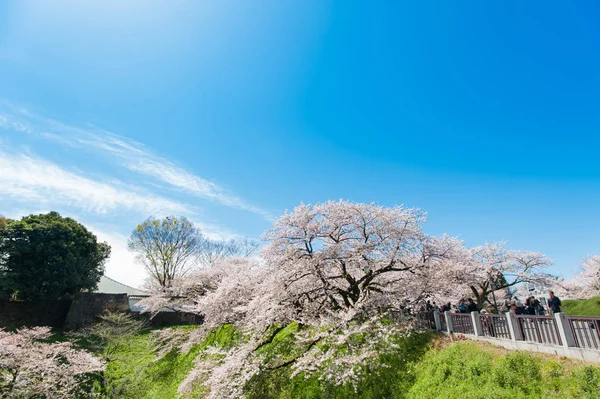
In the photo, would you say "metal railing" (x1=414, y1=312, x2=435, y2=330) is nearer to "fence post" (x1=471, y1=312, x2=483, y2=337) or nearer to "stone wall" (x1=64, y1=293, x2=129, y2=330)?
"fence post" (x1=471, y1=312, x2=483, y2=337)

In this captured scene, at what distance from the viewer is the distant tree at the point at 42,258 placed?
26.6m

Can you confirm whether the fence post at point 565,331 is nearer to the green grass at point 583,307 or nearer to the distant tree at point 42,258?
the green grass at point 583,307

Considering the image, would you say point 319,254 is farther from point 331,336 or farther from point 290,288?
point 331,336

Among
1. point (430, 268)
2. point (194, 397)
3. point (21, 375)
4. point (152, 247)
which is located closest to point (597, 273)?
point (430, 268)

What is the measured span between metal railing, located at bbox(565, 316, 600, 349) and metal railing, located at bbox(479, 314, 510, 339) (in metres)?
2.15

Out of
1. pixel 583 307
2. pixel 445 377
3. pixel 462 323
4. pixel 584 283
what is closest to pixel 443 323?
pixel 462 323

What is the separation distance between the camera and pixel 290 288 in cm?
1345

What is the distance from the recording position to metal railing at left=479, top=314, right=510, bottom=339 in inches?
408

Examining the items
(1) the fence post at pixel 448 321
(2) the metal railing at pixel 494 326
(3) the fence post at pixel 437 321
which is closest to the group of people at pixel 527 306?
(3) the fence post at pixel 437 321

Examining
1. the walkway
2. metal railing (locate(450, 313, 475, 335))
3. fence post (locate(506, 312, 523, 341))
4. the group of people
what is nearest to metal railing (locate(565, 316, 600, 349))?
the walkway

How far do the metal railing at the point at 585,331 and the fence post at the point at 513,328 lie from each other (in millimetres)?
1651

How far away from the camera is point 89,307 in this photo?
30.5 meters

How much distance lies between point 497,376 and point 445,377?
168 centimetres

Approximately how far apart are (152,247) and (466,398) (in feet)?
108
